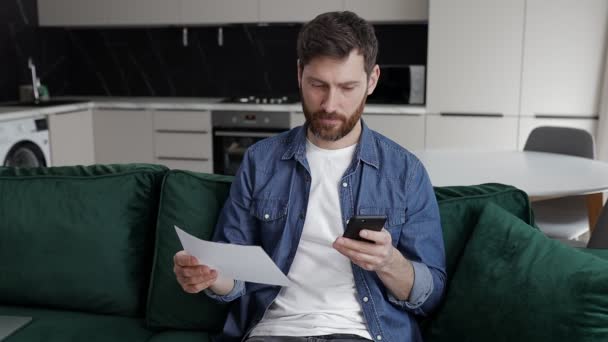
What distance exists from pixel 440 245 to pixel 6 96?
4285 mm

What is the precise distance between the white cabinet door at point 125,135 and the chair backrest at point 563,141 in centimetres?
290

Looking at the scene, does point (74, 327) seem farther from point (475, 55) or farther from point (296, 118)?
point (475, 55)

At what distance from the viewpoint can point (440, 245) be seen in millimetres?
1585

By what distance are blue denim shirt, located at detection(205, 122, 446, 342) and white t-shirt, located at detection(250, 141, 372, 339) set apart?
21mm

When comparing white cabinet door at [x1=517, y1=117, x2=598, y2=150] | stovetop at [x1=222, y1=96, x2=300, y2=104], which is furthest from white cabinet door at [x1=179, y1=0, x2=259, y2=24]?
white cabinet door at [x1=517, y1=117, x2=598, y2=150]

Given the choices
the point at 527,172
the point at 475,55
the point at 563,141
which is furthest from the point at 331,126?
the point at 475,55

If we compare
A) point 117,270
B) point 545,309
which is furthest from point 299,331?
point 117,270

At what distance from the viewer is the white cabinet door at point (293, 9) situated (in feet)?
15.8

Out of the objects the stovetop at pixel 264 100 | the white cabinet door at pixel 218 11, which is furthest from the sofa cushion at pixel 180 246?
the white cabinet door at pixel 218 11

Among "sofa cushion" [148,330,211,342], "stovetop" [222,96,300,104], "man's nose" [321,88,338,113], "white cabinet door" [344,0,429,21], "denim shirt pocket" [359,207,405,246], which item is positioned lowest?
"sofa cushion" [148,330,211,342]

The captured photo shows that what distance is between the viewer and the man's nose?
1.54 m

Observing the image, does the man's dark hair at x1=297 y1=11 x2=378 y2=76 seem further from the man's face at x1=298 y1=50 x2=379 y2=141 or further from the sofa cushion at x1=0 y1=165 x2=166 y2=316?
the sofa cushion at x1=0 y1=165 x2=166 y2=316

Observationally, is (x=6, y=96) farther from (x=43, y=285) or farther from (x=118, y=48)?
(x=43, y=285)

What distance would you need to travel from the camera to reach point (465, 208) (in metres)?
1.73
